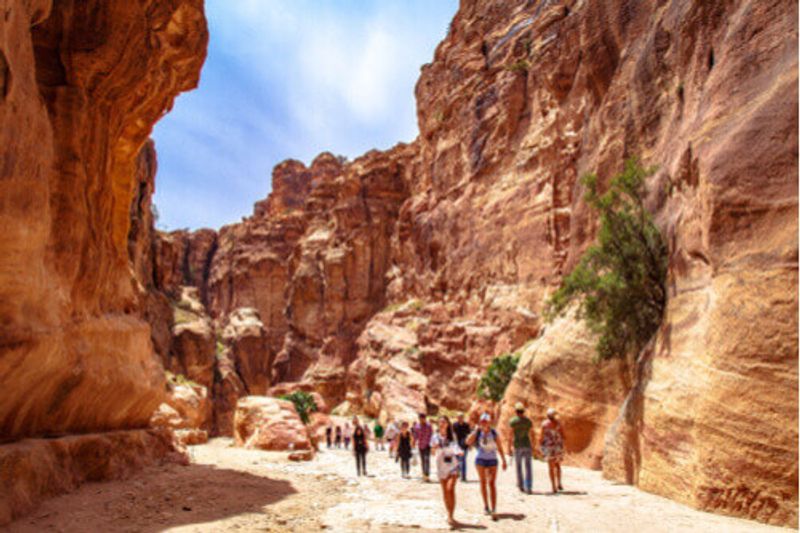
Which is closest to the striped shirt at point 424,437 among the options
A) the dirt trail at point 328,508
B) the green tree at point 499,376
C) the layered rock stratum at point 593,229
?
the dirt trail at point 328,508

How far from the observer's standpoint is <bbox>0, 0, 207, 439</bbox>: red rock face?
7609 mm

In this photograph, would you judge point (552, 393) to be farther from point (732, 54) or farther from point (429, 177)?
point (429, 177)

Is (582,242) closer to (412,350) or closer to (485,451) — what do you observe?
(485,451)

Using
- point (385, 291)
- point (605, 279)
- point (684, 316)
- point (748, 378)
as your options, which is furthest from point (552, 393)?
point (385, 291)

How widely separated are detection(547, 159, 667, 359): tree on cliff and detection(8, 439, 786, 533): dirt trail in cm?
431

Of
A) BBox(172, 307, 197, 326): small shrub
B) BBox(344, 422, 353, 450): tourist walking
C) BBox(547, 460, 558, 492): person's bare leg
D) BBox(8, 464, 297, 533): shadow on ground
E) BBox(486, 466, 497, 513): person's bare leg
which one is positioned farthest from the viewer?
BBox(172, 307, 197, 326): small shrub

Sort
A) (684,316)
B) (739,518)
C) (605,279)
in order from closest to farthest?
(739,518) < (684,316) < (605,279)

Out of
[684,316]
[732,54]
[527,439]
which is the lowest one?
[527,439]

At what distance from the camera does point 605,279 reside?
15398 mm

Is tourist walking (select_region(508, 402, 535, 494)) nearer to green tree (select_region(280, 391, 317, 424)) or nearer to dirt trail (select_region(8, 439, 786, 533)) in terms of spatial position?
dirt trail (select_region(8, 439, 786, 533))

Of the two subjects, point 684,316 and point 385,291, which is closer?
point 684,316

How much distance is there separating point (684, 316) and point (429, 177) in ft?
137

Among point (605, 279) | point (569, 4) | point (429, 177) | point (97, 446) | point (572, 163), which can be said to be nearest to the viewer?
point (97, 446)

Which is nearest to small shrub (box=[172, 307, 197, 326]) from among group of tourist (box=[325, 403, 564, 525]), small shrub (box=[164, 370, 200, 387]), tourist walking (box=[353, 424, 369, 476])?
small shrub (box=[164, 370, 200, 387])
